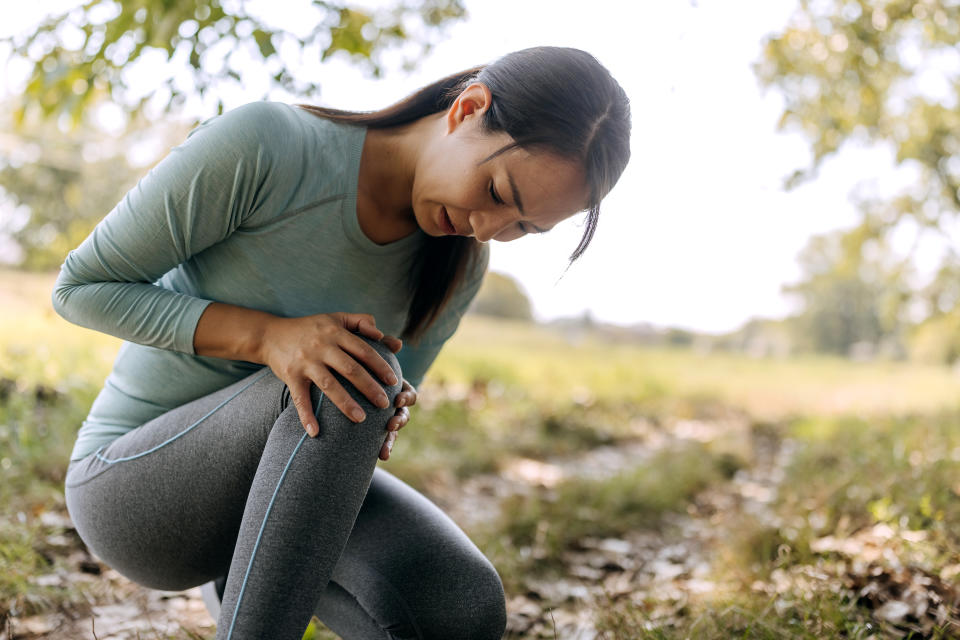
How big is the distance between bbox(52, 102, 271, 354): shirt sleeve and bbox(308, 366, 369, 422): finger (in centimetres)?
29

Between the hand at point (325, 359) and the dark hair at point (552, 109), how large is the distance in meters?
0.41

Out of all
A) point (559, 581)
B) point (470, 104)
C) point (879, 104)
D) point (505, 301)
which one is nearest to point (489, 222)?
point (470, 104)

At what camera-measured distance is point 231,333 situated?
128cm

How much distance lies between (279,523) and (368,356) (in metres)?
0.29

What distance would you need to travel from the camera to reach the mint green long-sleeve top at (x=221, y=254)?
4.17ft

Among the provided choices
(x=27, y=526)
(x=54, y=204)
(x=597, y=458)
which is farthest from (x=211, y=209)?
(x=54, y=204)

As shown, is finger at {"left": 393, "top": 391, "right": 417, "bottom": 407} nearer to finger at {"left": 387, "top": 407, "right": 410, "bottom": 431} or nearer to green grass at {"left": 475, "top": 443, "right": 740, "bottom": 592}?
finger at {"left": 387, "top": 407, "right": 410, "bottom": 431}

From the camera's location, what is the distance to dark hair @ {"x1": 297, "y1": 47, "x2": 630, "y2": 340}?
4.23 ft

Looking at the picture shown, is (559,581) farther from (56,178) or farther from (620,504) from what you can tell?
(56,178)

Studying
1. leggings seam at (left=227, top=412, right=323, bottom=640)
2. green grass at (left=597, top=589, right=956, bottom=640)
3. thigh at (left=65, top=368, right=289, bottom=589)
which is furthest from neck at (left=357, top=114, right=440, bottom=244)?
green grass at (left=597, top=589, right=956, bottom=640)

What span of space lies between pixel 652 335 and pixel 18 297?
8.92 metres

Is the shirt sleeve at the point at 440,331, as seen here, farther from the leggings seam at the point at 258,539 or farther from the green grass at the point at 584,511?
the green grass at the point at 584,511

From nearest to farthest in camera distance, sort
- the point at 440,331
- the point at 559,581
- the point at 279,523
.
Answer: the point at 279,523
the point at 440,331
the point at 559,581

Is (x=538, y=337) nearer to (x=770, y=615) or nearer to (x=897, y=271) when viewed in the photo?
(x=897, y=271)
